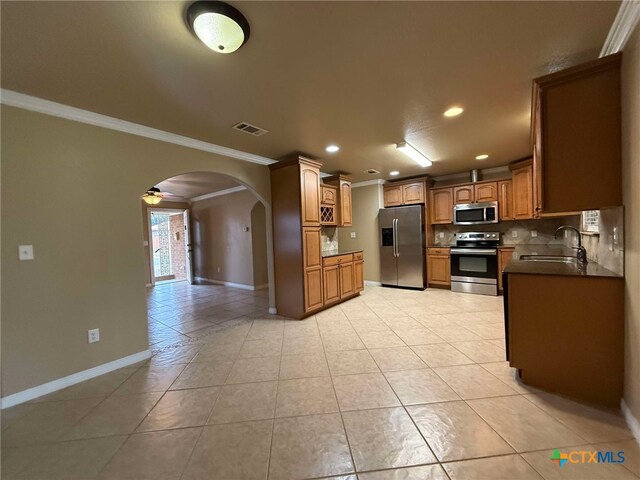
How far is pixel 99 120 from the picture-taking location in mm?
2439

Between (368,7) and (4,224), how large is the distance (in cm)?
303

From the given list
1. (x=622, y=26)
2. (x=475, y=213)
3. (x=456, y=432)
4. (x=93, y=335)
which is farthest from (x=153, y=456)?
(x=475, y=213)

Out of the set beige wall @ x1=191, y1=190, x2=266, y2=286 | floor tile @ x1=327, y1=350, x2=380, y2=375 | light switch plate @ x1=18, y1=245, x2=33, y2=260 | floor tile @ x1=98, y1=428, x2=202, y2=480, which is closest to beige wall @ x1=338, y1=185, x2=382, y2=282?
beige wall @ x1=191, y1=190, x2=266, y2=286

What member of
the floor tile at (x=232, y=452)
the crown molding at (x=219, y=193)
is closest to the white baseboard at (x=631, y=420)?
the floor tile at (x=232, y=452)

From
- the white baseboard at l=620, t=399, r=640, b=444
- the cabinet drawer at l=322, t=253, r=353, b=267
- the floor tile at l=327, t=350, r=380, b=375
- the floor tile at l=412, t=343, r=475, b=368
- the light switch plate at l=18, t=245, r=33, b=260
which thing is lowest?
the floor tile at l=327, t=350, r=380, b=375

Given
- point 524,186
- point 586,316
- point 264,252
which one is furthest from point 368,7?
point 264,252

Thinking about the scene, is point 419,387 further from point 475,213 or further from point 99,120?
point 475,213

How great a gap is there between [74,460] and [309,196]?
337 centimetres

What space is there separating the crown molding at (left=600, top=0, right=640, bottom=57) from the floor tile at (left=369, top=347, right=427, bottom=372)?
2716 mm

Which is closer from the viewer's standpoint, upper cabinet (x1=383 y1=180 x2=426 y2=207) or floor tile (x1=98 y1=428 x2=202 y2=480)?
floor tile (x1=98 y1=428 x2=202 y2=480)

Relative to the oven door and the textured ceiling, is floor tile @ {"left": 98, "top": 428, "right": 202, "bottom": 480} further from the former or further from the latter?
the oven door

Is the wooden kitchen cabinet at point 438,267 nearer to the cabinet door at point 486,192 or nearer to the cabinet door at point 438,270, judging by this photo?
the cabinet door at point 438,270

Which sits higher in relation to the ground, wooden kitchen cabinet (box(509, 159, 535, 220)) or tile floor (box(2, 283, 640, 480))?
wooden kitchen cabinet (box(509, 159, 535, 220))

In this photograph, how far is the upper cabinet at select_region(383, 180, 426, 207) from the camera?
17.9 feet
